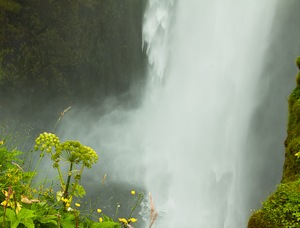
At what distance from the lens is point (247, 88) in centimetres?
2403

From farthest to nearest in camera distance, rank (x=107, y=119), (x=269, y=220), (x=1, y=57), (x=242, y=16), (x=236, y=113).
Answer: (x=107, y=119) < (x=242, y=16) < (x=236, y=113) < (x=1, y=57) < (x=269, y=220)

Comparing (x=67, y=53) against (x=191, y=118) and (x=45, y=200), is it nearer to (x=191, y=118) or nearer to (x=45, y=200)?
(x=191, y=118)

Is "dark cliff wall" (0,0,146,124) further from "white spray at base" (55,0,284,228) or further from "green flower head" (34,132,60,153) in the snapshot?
"green flower head" (34,132,60,153)

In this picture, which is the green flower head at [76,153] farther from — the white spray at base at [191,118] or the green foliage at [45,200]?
the white spray at base at [191,118]

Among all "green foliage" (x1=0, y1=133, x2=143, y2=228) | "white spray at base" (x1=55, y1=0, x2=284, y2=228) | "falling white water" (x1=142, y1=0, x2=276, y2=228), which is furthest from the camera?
"white spray at base" (x1=55, y1=0, x2=284, y2=228)

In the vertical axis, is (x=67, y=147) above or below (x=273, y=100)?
below

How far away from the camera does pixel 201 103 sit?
30422 mm

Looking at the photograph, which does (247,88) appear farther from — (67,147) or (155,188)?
(67,147)

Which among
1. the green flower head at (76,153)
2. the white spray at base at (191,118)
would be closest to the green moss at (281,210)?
the green flower head at (76,153)

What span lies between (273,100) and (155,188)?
380 inches

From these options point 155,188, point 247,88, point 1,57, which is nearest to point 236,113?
point 247,88

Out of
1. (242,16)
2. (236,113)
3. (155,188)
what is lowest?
(155,188)

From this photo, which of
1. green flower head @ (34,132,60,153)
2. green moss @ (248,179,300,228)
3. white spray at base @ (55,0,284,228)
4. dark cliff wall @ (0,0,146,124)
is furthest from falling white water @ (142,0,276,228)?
green flower head @ (34,132,60,153)

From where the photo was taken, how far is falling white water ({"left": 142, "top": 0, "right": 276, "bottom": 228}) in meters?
21.2
